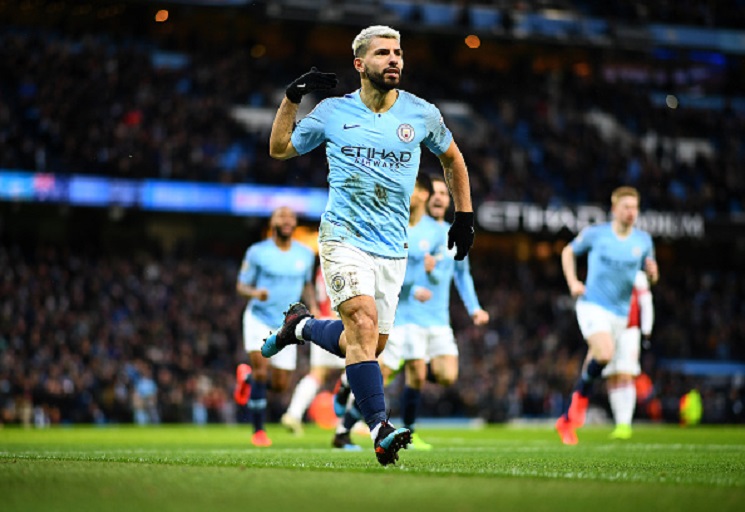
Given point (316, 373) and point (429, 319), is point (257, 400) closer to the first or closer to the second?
point (429, 319)

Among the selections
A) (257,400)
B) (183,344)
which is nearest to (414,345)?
(257,400)

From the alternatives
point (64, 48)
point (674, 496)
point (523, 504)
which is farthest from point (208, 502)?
point (64, 48)

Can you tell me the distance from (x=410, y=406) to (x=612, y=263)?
10.7 ft

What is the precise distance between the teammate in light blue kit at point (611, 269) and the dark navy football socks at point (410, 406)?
86.1 inches

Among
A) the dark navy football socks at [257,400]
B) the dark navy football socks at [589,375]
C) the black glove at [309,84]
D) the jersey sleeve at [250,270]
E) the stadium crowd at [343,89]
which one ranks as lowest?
the dark navy football socks at [257,400]

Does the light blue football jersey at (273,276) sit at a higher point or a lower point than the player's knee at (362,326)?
higher

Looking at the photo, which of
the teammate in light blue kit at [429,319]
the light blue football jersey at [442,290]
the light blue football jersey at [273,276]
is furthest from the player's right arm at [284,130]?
the light blue football jersey at [273,276]

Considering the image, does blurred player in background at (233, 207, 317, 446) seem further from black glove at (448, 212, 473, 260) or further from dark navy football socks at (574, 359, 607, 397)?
black glove at (448, 212, 473, 260)

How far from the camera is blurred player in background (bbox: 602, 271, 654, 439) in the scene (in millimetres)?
14078

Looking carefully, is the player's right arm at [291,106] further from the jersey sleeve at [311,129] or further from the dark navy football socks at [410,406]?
the dark navy football socks at [410,406]

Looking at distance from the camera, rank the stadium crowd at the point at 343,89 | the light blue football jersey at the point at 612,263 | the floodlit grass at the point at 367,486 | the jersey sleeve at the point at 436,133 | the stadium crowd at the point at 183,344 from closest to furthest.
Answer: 1. the floodlit grass at the point at 367,486
2. the jersey sleeve at the point at 436,133
3. the light blue football jersey at the point at 612,263
4. the stadium crowd at the point at 183,344
5. the stadium crowd at the point at 343,89

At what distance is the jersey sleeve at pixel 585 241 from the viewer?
1371cm

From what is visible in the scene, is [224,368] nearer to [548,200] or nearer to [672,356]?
[548,200]

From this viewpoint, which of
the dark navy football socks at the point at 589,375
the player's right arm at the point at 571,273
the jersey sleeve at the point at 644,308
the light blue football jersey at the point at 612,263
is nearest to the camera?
the player's right arm at the point at 571,273
